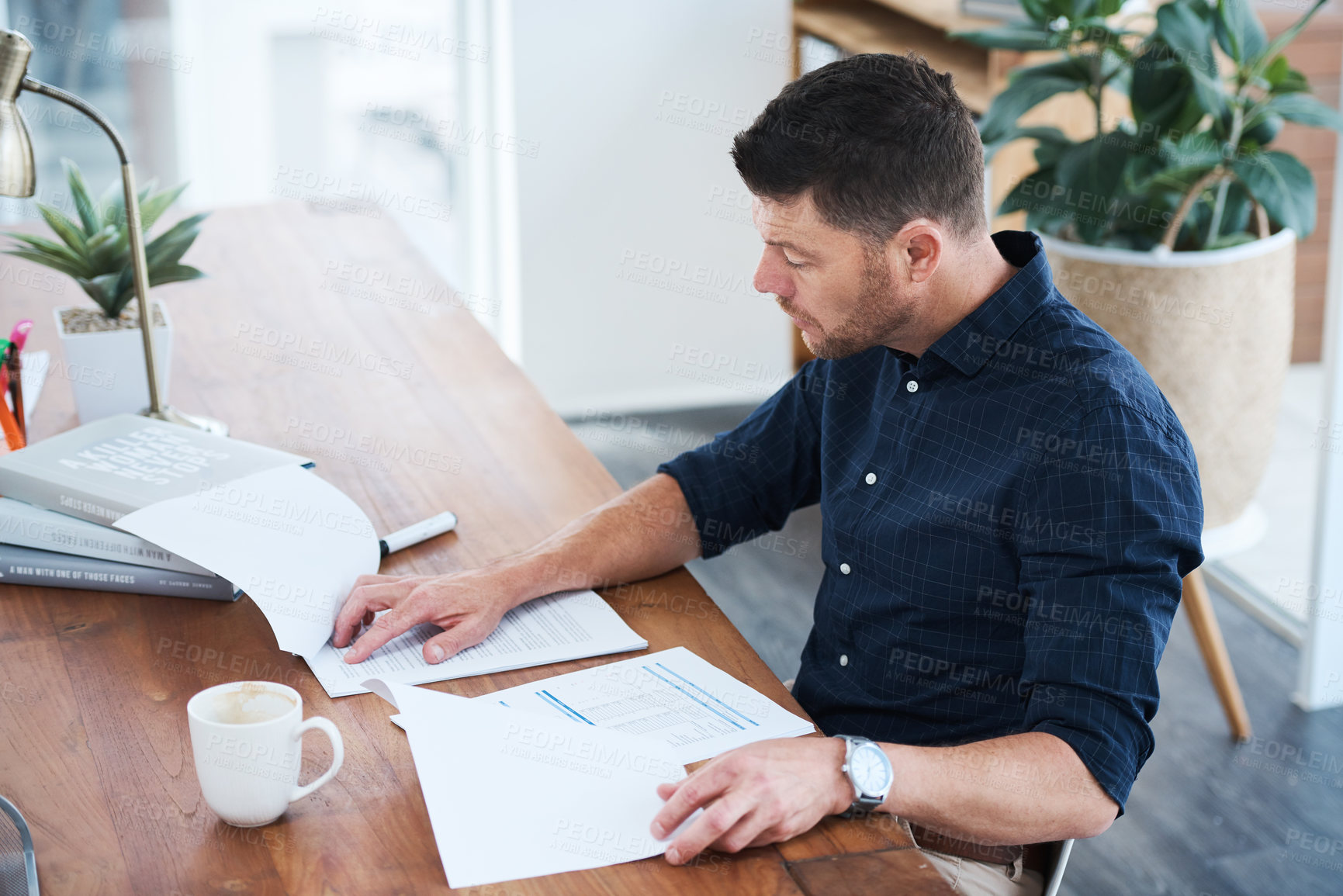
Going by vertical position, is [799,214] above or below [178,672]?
above

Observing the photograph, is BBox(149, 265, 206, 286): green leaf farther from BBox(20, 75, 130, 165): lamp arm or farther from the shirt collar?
the shirt collar

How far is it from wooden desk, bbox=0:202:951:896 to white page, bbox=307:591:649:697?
0.02 m

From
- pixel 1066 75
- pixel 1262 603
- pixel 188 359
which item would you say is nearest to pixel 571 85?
pixel 1066 75

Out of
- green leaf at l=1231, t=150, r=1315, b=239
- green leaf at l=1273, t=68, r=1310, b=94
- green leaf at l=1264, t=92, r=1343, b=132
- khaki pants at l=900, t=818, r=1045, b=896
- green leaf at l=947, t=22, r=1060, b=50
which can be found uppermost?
green leaf at l=947, t=22, r=1060, b=50

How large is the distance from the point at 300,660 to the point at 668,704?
0.34 meters

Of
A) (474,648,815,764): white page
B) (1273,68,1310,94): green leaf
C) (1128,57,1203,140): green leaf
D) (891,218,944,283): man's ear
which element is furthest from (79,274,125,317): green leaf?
(1273,68,1310,94): green leaf

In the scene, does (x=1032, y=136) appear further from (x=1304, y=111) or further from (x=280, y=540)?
(x=280, y=540)

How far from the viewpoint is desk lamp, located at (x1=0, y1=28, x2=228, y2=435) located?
4.20ft

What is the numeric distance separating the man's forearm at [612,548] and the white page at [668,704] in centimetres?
15

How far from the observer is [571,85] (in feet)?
11.3

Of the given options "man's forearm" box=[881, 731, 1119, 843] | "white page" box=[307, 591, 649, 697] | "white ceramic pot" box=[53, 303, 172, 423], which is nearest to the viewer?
"man's forearm" box=[881, 731, 1119, 843]

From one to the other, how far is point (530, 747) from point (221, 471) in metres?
0.54

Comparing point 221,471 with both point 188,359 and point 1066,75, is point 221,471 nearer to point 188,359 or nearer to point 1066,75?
point 188,359

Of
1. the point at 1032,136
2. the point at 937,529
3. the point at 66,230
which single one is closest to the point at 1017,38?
the point at 1032,136
